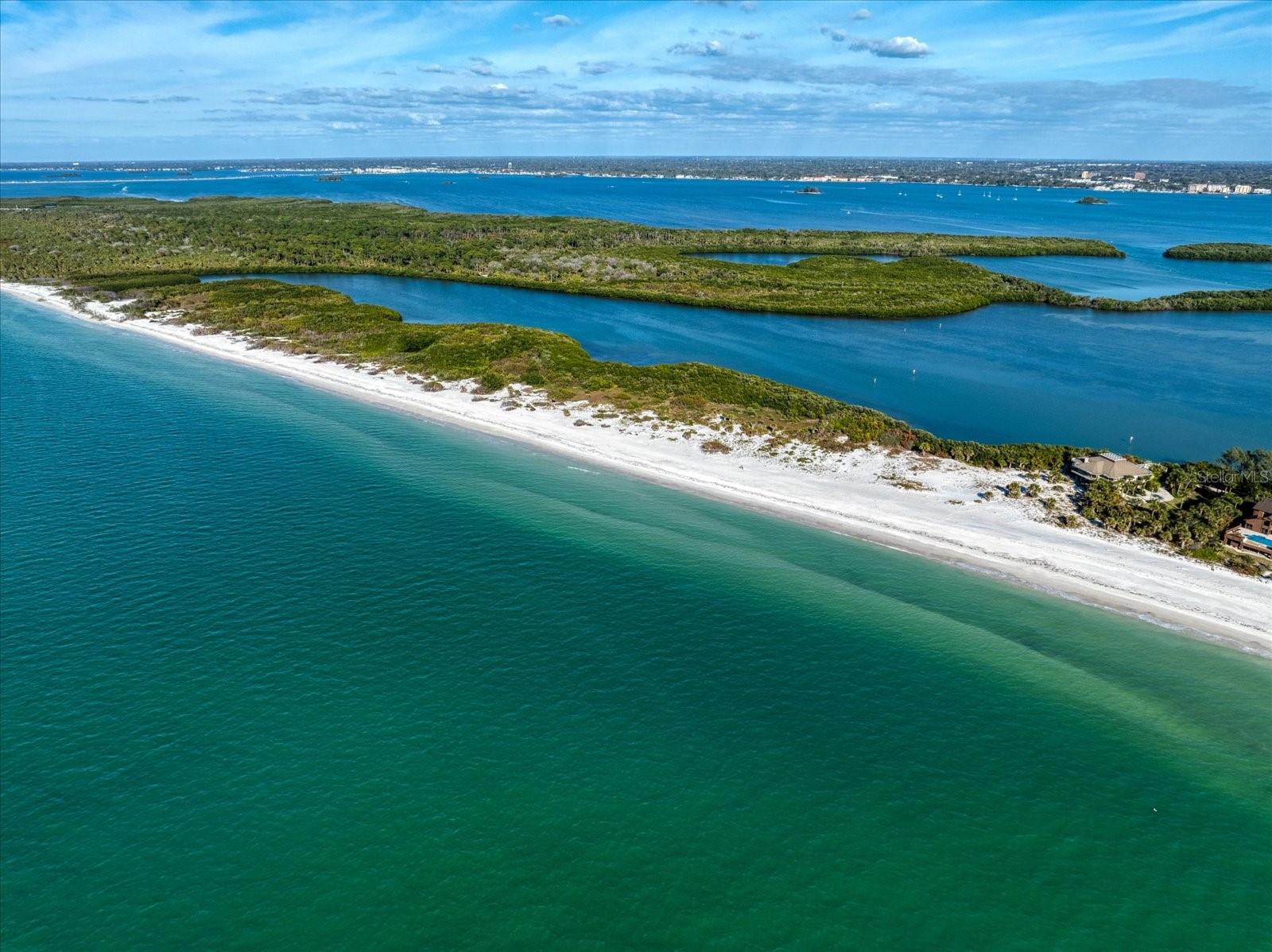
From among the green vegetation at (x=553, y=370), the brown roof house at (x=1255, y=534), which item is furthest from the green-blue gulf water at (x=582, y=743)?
the green vegetation at (x=553, y=370)

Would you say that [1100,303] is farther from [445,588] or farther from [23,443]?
[23,443]

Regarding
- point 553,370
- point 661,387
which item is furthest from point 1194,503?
point 553,370

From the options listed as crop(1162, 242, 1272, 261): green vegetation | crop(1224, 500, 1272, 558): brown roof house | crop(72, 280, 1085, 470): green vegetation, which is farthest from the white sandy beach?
crop(1162, 242, 1272, 261): green vegetation

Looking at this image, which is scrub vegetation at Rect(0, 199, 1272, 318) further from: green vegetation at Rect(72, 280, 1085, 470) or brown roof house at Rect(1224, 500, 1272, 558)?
brown roof house at Rect(1224, 500, 1272, 558)

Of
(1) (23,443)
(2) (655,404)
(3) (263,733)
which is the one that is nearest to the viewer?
A: (3) (263,733)

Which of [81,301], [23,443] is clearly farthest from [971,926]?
[81,301]

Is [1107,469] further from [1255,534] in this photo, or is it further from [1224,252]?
[1224,252]

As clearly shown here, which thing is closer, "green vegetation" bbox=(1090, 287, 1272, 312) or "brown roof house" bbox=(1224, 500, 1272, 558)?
"brown roof house" bbox=(1224, 500, 1272, 558)
